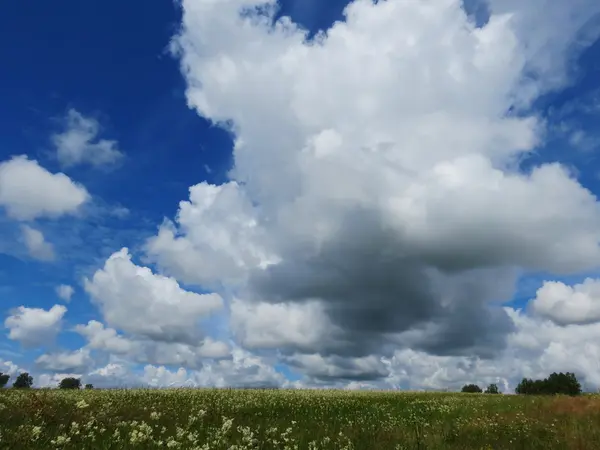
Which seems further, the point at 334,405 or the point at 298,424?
the point at 334,405

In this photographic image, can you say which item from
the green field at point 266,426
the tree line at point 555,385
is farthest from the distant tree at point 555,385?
the green field at point 266,426

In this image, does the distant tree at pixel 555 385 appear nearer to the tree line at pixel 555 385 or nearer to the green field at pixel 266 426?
the tree line at pixel 555 385

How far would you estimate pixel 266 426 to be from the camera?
60.5 feet

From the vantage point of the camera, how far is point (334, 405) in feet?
98.7

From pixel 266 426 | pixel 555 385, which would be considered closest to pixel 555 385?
pixel 555 385

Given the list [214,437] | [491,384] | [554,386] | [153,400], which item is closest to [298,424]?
[214,437]

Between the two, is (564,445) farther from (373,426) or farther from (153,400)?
(153,400)

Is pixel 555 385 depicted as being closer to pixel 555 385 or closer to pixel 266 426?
pixel 555 385

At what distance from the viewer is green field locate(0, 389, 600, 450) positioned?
1228 centimetres

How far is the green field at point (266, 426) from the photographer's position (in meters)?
12.3

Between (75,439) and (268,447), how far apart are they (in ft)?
17.3

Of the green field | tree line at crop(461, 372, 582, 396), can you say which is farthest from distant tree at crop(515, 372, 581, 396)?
the green field

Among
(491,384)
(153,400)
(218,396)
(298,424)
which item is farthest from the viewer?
(491,384)

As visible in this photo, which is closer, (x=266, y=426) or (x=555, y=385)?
(x=266, y=426)
